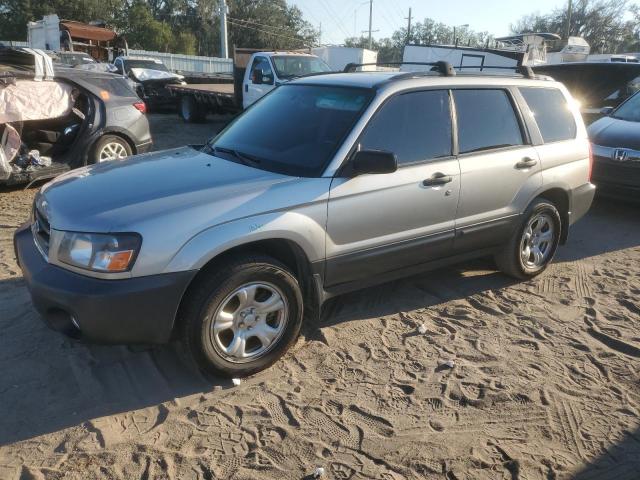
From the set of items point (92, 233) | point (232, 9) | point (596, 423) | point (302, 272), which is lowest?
point (596, 423)

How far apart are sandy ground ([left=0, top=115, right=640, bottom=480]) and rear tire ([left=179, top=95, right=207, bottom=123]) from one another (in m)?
10.5

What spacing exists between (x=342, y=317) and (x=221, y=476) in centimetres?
180

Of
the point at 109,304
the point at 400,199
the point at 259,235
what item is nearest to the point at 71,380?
the point at 109,304

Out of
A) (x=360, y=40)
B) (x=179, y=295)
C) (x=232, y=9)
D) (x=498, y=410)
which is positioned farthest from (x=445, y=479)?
(x=360, y=40)

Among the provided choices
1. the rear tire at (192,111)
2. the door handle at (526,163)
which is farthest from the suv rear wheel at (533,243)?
the rear tire at (192,111)

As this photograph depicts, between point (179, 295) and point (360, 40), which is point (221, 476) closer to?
point (179, 295)

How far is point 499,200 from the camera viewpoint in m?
4.48

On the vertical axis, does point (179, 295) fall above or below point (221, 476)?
above

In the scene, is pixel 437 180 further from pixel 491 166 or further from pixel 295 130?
pixel 295 130

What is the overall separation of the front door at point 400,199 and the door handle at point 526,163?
0.75 metres

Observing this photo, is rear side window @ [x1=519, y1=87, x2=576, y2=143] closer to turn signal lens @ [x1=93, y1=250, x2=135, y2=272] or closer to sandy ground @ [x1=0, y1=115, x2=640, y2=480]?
sandy ground @ [x1=0, y1=115, x2=640, y2=480]

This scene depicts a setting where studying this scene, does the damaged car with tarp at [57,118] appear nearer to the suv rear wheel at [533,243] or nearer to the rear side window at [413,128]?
the rear side window at [413,128]

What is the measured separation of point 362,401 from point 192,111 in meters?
12.5

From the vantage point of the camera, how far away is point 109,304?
9.27 ft
